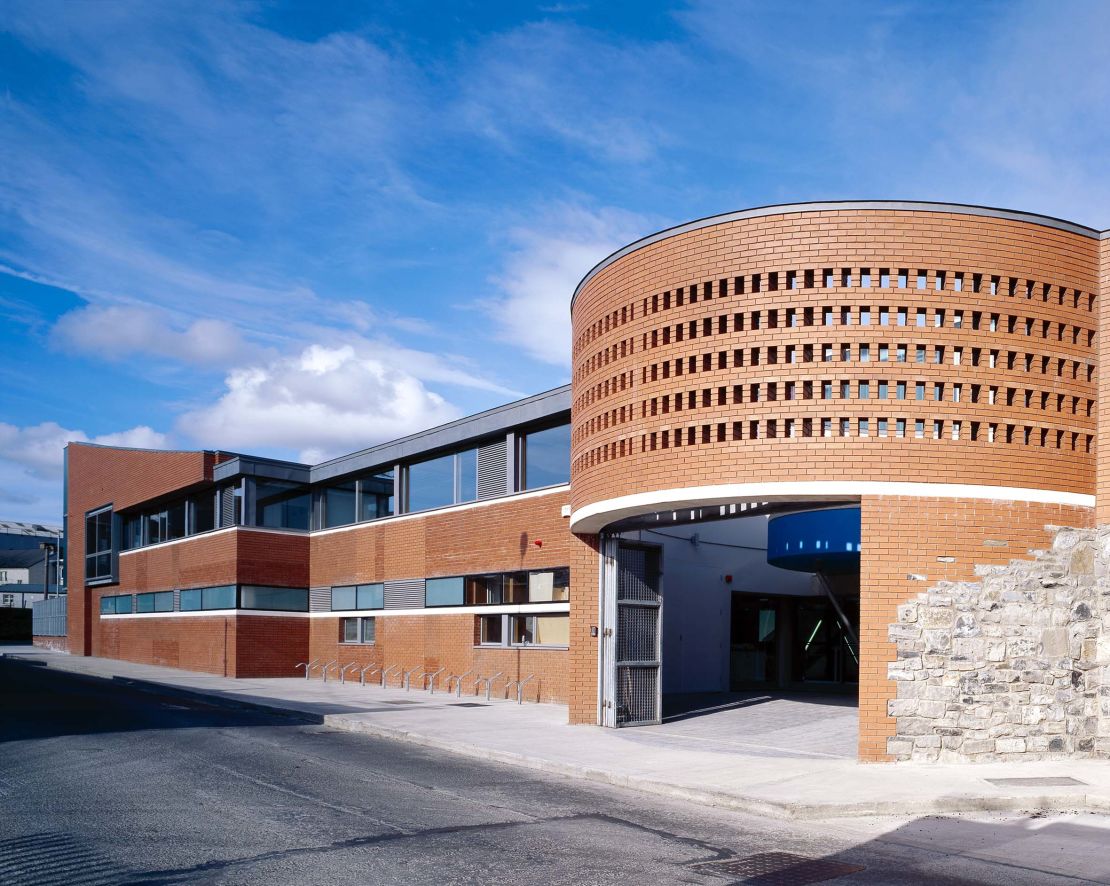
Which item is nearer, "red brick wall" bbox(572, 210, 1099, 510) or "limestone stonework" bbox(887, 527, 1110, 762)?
"limestone stonework" bbox(887, 527, 1110, 762)

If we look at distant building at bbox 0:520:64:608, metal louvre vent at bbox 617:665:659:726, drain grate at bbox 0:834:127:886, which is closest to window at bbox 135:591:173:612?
metal louvre vent at bbox 617:665:659:726

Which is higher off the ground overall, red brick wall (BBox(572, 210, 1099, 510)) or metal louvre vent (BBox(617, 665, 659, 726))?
red brick wall (BBox(572, 210, 1099, 510))

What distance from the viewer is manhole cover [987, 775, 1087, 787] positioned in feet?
40.1

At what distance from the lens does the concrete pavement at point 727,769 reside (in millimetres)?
11367

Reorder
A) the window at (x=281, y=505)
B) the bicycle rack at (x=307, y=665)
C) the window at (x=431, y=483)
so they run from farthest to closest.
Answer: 1. the window at (x=281, y=505)
2. the bicycle rack at (x=307, y=665)
3. the window at (x=431, y=483)

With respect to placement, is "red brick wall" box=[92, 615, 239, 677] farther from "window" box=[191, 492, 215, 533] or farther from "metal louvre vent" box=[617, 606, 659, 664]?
"metal louvre vent" box=[617, 606, 659, 664]

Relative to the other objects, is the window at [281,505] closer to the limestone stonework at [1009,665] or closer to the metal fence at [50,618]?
the limestone stonework at [1009,665]

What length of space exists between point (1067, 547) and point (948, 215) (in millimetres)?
4705

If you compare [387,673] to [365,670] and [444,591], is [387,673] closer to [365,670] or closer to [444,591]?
[365,670]

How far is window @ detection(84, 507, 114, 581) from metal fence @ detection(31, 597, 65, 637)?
369 inches

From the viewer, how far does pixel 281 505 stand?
36.9m

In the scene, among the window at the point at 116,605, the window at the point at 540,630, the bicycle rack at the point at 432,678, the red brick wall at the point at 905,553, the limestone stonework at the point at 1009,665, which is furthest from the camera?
the window at the point at 116,605

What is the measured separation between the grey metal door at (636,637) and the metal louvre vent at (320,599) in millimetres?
17561

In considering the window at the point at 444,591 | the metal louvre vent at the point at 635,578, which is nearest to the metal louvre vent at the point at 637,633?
the metal louvre vent at the point at 635,578
